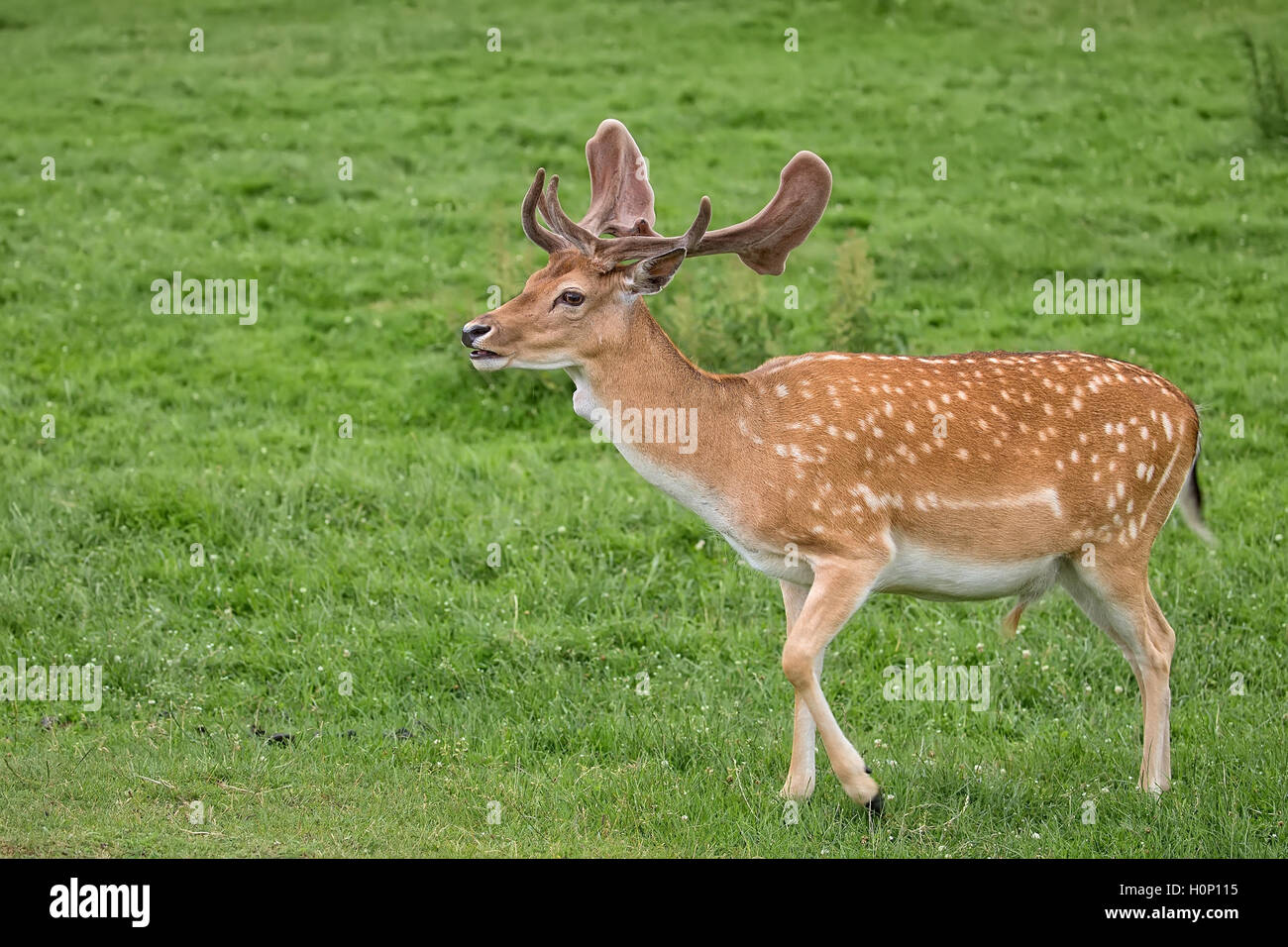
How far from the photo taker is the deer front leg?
629cm

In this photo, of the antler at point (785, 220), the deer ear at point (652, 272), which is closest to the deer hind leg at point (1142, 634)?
the antler at point (785, 220)

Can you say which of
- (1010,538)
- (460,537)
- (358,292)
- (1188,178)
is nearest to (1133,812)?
(1010,538)

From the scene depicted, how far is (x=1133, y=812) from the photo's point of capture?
6605 millimetres

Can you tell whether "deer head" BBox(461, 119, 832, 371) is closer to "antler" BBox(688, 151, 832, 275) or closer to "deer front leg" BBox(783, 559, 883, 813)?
"antler" BBox(688, 151, 832, 275)

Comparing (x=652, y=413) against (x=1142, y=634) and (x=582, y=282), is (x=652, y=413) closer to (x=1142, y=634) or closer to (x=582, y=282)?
(x=582, y=282)

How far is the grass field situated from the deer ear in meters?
2.21

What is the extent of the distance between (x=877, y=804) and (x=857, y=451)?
1464mm

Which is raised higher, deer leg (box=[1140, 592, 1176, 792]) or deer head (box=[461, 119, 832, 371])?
deer head (box=[461, 119, 832, 371])

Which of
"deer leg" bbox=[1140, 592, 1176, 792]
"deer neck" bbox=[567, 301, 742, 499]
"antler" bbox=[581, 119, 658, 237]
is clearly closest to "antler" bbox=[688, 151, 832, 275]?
"antler" bbox=[581, 119, 658, 237]

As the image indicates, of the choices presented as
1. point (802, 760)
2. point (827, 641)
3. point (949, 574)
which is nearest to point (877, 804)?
point (802, 760)

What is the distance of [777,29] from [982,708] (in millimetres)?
16436

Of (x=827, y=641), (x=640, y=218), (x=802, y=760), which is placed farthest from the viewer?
(x=640, y=218)

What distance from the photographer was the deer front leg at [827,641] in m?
6.29

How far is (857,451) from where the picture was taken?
661cm
